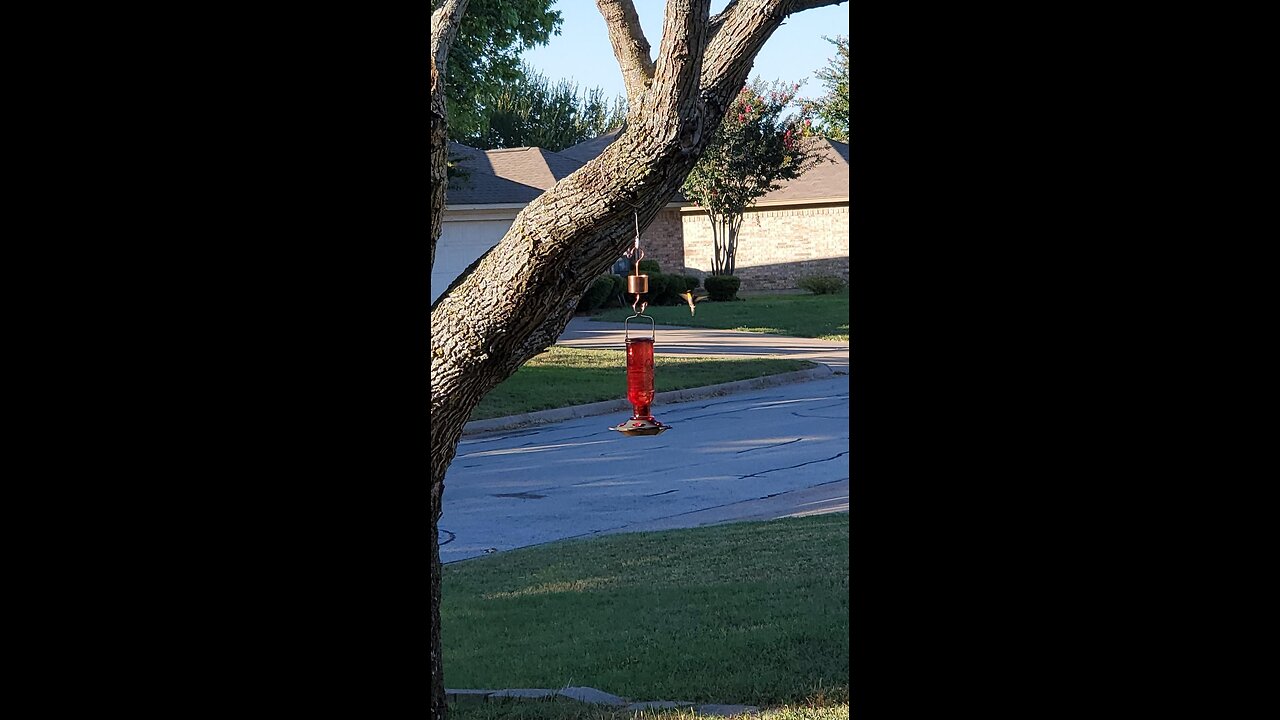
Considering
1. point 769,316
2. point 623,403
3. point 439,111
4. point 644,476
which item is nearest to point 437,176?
point 439,111

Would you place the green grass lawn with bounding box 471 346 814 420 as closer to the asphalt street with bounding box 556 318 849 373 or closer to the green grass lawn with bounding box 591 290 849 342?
the asphalt street with bounding box 556 318 849 373

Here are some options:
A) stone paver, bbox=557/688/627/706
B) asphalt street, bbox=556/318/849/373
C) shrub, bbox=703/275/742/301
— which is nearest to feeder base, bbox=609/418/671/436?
stone paver, bbox=557/688/627/706

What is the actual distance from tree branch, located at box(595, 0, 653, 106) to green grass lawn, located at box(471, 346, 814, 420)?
1114cm

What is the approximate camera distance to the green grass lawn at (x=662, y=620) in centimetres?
530

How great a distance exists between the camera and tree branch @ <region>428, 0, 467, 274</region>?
3.64 metres

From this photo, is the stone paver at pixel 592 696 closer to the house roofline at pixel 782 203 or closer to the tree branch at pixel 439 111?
the tree branch at pixel 439 111

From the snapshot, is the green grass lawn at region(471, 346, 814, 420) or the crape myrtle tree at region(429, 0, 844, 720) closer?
the crape myrtle tree at region(429, 0, 844, 720)

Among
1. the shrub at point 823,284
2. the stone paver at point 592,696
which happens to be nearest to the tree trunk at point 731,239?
the shrub at point 823,284

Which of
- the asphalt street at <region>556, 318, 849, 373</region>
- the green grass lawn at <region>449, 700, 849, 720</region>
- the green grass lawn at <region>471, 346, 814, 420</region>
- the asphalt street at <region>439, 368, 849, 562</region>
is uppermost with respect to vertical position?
the asphalt street at <region>556, 318, 849, 373</region>

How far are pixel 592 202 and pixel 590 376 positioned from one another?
14.5 metres

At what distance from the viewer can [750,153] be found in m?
32.4

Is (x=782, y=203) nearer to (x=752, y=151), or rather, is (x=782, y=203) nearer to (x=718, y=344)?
(x=752, y=151)
